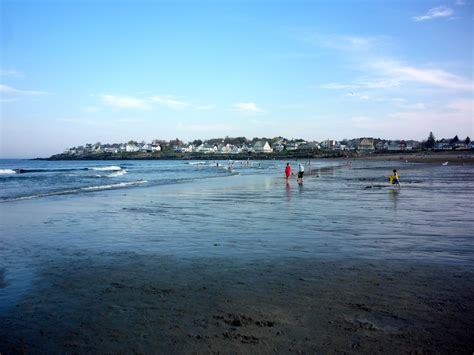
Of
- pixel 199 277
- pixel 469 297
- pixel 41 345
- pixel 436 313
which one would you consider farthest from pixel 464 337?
pixel 41 345

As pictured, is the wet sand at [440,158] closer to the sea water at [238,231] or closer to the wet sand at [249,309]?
the sea water at [238,231]

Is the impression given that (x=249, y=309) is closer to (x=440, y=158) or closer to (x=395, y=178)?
(x=395, y=178)

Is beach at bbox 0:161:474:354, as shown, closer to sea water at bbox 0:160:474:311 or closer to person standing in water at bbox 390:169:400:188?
sea water at bbox 0:160:474:311

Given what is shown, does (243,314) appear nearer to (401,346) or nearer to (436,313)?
(401,346)

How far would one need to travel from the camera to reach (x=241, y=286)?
23.8 ft

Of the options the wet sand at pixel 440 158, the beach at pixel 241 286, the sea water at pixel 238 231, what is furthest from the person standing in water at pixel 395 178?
the wet sand at pixel 440 158

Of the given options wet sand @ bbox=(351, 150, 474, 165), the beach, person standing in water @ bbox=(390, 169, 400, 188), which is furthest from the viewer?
wet sand @ bbox=(351, 150, 474, 165)

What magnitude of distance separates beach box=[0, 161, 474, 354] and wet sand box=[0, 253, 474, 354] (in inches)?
1.0

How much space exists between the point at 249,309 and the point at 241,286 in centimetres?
110

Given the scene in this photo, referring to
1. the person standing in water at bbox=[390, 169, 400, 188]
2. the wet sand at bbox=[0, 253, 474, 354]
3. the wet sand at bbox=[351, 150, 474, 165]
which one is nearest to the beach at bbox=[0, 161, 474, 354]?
the wet sand at bbox=[0, 253, 474, 354]

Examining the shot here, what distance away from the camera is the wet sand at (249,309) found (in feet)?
16.7

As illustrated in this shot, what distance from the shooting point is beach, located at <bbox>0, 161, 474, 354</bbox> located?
5227mm

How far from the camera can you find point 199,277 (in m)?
7.88

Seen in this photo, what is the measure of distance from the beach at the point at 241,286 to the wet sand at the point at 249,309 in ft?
0.08
